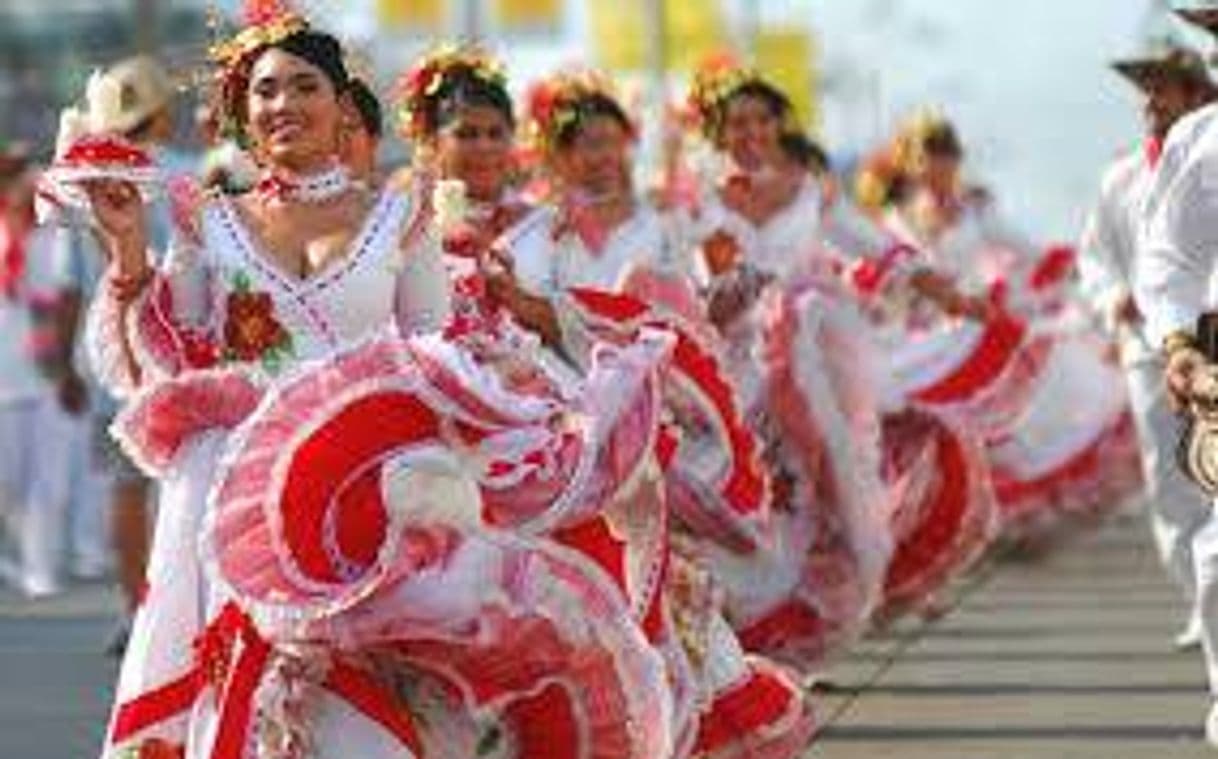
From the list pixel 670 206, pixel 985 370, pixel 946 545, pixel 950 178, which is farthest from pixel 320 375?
pixel 950 178

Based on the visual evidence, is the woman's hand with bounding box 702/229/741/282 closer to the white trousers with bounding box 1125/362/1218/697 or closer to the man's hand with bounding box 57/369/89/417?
the white trousers with bounding box 1125/362/1218/697

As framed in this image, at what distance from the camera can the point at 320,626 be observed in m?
7.50

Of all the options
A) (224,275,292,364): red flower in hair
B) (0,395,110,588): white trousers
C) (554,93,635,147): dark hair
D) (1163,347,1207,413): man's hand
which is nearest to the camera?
(224,275,292,364): red flower in hair

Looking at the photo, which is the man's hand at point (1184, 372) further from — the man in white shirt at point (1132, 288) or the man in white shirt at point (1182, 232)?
the man in white shirt at point (1132, 288)

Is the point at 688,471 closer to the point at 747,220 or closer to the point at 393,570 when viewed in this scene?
the point at 747,220

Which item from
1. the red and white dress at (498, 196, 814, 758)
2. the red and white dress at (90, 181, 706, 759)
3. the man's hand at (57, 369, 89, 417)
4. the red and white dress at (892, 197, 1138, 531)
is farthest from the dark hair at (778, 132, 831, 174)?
the red and white dress at (90, 181, 706, 759)

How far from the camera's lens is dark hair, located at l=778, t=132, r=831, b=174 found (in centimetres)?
1435

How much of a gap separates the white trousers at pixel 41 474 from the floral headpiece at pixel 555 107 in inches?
281

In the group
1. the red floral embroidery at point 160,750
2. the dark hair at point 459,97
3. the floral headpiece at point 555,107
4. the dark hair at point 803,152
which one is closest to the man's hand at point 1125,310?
the dark hair at point 803,152

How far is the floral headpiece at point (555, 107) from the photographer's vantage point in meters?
12.2

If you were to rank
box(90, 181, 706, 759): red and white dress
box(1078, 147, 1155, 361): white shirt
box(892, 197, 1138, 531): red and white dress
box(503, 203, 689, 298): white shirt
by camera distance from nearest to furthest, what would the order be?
1. box(90, 181, 706, 759): red and white dress
2. box(503, 203, 689, 298): white shirt
3. box(1078, 147, 1155, 361): white shirt
4. box(892, 197, 1138, 531): red and white dress

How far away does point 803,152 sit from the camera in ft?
47.9

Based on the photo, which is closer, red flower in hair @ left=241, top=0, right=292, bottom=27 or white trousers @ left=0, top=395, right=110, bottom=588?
red flower in hair @ left=241, top=0, right=292, bottom=27

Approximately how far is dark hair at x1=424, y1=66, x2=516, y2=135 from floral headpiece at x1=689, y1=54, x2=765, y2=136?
130 inches
